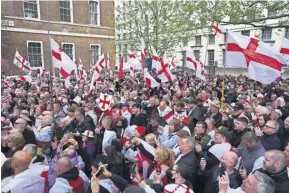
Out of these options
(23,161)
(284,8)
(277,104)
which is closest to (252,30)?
(284,8)

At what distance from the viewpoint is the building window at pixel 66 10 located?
25281 mm

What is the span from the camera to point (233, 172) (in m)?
3.19

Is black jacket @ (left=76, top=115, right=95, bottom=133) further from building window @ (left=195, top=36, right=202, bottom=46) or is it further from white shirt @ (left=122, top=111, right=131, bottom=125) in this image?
building window @ (left=195, top=36, right=202, bottom=46)

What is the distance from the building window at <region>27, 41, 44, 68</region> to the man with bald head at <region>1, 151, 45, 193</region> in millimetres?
22084

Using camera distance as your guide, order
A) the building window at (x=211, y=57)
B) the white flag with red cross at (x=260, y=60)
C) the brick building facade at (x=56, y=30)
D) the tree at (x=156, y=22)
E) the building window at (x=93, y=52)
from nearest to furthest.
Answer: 1. the white flag with red cross at (x=260, y=60)
2. the tree at (x=156, y=22)
3. the brick building facade at (x=56, y=30)
4. the building window at (x=93, y=52)
5. the building window at (x=211, y=57)

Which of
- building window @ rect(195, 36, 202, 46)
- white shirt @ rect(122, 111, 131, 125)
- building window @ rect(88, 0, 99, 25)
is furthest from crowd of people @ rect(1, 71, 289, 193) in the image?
building window @ rect(195, 36, 202, 46)

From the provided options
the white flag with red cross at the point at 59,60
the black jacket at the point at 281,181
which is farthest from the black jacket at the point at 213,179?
the white flag with red cross at the point at 59,60

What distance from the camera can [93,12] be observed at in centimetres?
2742

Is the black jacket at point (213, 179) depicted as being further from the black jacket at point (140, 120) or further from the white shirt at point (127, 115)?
the white shirt at point (127, 115)

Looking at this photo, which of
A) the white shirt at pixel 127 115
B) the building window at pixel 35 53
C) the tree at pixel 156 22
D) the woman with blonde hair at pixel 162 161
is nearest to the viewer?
the woman with blonde hair at pixel 162 161

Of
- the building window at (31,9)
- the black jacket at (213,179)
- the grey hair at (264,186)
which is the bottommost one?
the black jacket at (213,179)

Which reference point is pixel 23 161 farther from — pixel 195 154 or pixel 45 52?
pixel 45 52

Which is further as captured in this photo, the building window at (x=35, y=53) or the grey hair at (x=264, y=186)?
the building window at (x=35, y=53)

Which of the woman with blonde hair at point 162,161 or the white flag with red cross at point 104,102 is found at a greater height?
the white flag with red cross at point 104,102
